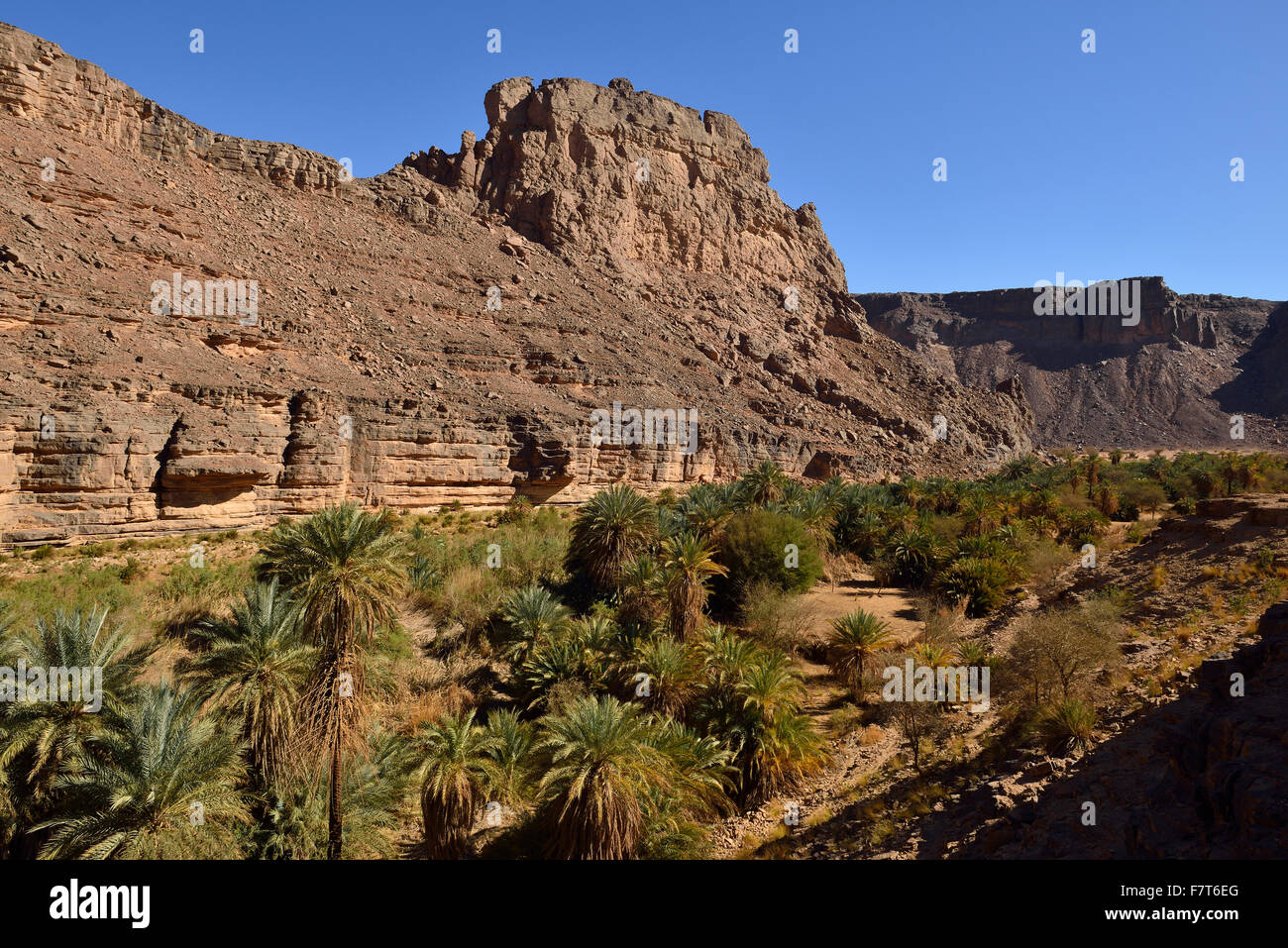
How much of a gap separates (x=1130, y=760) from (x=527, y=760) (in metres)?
10.3

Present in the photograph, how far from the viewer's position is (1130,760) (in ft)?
33.8

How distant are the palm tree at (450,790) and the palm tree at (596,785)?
5.28 ft

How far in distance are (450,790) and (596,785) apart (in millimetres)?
2962

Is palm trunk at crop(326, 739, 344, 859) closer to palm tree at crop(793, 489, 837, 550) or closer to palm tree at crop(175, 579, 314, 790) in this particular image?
palm tree at crop(175, 579, 314, 790)

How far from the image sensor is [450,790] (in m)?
11.5

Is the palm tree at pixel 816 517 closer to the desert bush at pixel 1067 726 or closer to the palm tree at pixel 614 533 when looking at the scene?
the palm tree at pixel 614 533

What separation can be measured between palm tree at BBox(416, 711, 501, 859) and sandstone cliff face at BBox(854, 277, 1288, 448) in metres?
101

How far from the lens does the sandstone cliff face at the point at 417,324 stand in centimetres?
2661

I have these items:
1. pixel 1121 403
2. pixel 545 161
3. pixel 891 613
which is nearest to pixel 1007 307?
pixel 1121 403

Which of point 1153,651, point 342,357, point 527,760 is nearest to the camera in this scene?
point 527,760

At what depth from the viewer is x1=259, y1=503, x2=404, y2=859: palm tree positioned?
1097 centimetres

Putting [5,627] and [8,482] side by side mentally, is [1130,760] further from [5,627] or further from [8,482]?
[8,482]

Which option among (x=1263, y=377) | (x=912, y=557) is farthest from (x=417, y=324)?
(x=1263, y=377)

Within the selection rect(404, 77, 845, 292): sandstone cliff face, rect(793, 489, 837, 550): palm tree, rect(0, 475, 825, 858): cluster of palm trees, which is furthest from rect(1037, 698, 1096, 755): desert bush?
rect(404, 77, 845, 292): sandstone cliff face
